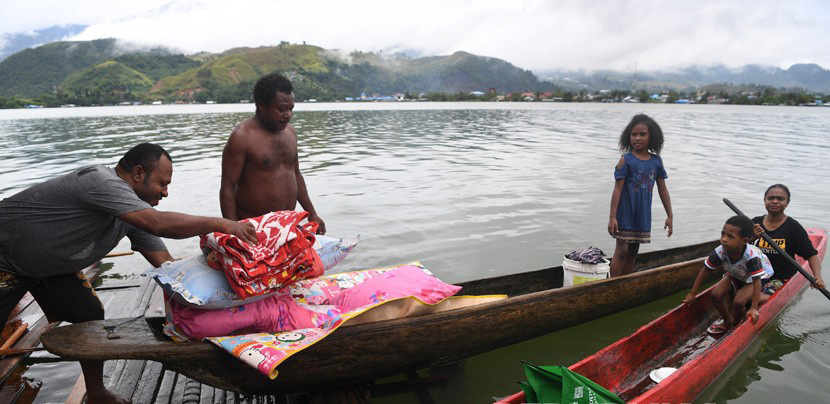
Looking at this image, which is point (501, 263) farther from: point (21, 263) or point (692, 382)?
point (21, 263)

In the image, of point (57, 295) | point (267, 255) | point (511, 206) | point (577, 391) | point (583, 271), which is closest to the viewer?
point (577, 391)

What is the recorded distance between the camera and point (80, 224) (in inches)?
112

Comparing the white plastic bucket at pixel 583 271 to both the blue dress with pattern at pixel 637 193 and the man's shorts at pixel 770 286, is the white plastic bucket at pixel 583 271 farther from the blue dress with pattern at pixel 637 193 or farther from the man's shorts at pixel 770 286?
the man's shorts at pixel 770 286

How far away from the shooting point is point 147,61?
421 feet

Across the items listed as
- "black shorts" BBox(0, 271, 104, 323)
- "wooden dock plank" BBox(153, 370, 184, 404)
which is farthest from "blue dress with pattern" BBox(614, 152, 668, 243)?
"black shorts" BBox(0, 271, 104, 323)

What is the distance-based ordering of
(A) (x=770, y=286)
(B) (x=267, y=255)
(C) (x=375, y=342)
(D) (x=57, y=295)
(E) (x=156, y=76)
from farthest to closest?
(E) (x=156, y=76)
(A) (x=770, y=286)
(C) (x=375, y=342)
(D) (x=57, y=295)
(B) (x=267, y=255)

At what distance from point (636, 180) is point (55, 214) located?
4.73 metres

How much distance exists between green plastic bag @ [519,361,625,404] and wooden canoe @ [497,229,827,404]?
0.42ft

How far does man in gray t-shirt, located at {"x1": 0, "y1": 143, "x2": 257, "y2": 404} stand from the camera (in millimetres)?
2709

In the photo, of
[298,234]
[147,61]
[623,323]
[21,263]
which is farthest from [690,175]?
[147,61]

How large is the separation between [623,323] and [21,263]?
514 centimetres

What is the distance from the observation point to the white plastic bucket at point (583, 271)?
16.2 feet

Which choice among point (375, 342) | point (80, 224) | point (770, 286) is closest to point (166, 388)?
point (80, 224)

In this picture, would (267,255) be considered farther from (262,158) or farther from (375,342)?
(262,158)
